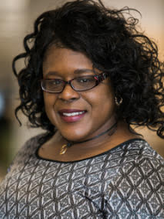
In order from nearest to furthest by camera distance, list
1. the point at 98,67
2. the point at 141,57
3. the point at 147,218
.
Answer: the point at 147,218 < the point at 98,67 < the point at 141,57

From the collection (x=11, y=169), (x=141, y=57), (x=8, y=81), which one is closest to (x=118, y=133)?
(x=141, y=57)

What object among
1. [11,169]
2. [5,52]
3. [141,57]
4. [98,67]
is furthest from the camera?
[5,52]

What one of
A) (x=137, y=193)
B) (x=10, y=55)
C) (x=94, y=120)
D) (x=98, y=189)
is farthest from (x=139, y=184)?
(x=10, y=55)

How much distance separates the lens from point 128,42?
141cm

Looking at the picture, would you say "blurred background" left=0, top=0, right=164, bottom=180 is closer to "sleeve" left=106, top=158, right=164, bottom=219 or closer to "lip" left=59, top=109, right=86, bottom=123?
"lip" left=59, top=109, right=86, bottom=123

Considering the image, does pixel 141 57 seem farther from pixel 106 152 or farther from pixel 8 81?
pixel 8 81

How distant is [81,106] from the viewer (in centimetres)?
136

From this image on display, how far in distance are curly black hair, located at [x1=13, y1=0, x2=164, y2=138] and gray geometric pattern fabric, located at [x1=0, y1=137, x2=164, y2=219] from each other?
198mm

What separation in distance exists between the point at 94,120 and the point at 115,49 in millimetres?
287

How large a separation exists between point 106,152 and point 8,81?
2.51 meters

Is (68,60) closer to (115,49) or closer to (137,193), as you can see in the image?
(115,49)

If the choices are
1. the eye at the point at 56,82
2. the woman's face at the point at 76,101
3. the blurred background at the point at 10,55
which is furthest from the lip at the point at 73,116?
the blurred background at the point at 10,55

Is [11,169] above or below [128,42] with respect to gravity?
below

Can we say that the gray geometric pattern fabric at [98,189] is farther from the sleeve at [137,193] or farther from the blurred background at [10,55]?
the blurred background at [10,55]
